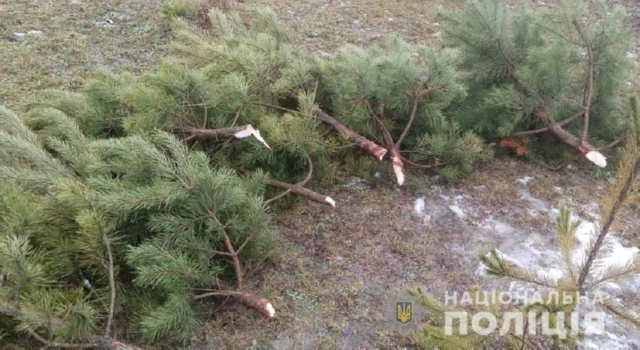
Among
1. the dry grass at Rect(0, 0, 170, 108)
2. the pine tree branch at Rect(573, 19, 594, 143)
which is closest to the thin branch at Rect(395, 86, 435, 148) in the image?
the pine tree branch at Rect(573, 19, 594, 143)

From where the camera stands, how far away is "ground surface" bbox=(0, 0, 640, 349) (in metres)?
2.18

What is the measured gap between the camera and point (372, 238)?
2738 millimetres

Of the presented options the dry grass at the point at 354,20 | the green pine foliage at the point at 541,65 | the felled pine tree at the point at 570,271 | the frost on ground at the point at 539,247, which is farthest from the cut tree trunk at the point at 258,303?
the dry grass at the point at 354,20

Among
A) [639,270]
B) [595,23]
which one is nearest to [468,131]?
[595,23]

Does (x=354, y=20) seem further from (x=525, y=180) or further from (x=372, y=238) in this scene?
(x=372, y=238)

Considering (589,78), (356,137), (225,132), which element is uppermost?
(589,78)

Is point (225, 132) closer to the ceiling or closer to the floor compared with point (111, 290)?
closer to the ceiling

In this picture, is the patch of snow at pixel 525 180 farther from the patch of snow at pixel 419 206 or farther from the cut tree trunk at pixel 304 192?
the cut tree trunk at pixel 304 192

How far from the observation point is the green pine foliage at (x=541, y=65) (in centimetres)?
325

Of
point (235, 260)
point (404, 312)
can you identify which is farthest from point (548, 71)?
point (235, 260)

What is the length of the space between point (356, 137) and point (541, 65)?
133cm

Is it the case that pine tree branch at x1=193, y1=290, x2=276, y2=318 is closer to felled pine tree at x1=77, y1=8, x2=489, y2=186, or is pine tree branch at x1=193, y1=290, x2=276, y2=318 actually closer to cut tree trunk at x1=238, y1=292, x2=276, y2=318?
cut tree trunk at x1=238, y1=292, x2=276, y2=318

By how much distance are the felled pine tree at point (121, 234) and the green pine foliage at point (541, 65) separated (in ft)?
6.45

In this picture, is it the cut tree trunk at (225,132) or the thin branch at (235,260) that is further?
the cut tree trunk at (225,132)
